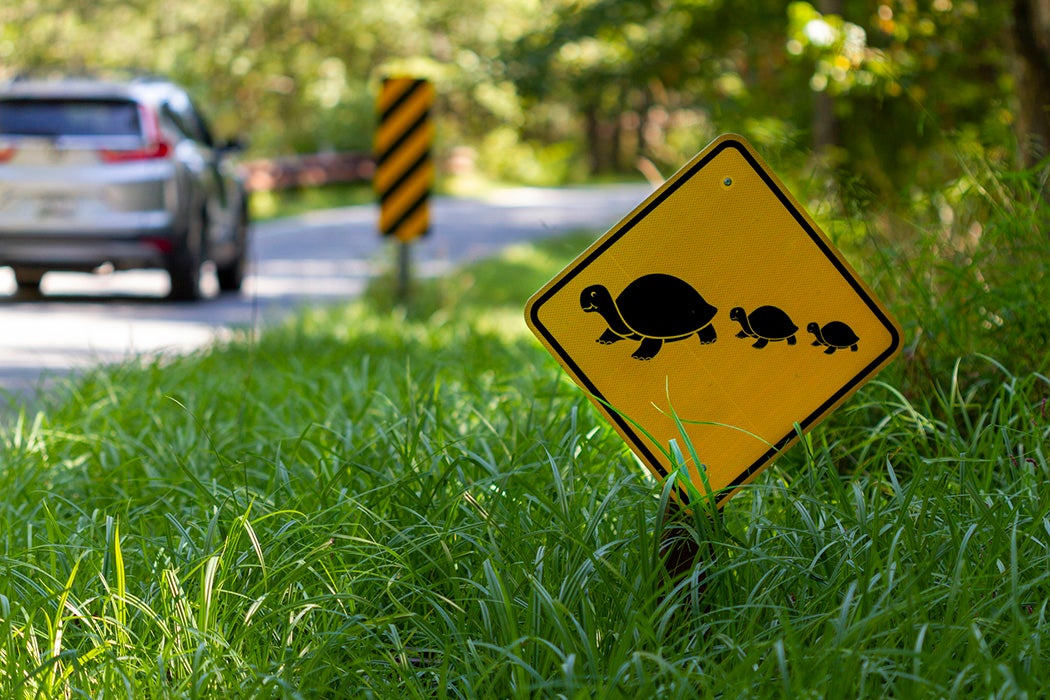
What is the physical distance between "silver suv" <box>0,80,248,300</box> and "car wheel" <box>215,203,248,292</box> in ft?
3.92

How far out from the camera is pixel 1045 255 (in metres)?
4.06

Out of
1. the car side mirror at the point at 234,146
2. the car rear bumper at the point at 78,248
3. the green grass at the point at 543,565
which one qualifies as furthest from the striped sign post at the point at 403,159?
the green grass at the point at 543,565

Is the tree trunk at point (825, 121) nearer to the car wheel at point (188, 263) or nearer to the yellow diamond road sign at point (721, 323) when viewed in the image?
the car wheel at point (188, 263)

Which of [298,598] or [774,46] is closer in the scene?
[298,598]

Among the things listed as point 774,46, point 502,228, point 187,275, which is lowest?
point 502,228

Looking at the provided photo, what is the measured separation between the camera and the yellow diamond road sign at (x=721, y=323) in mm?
2689

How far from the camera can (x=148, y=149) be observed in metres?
10.6

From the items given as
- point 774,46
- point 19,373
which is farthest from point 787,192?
point 774,46

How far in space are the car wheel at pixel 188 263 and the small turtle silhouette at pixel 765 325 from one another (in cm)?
849

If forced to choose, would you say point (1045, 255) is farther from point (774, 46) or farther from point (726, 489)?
point (774, 46)

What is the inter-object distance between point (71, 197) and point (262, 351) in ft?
15.3

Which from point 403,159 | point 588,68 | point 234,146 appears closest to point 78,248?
point 234,146

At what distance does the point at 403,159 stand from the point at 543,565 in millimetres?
7644

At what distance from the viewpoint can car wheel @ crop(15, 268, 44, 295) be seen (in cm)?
1114
